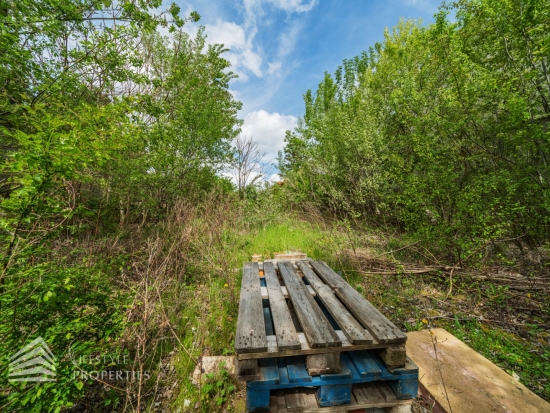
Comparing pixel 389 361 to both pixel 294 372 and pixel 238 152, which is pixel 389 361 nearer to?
pixel 294 372

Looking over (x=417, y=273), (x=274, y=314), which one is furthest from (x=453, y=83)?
(x=274, y=314)

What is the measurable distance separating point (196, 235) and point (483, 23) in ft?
27.7

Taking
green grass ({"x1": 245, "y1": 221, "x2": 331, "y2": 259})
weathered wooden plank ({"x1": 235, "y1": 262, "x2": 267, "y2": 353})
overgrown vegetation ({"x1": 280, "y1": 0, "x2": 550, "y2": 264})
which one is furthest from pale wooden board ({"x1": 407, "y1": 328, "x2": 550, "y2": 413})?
green grass ({"x1": 245, "y1": 221, "x2": 331, "y2": 259})

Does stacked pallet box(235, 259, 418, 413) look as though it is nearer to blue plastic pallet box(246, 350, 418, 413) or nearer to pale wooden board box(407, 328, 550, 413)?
blue plastic pallet box(246, 350, 418, 413)

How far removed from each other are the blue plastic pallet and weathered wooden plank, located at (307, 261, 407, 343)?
19 cm

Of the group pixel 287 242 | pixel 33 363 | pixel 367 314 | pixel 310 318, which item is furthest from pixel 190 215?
pixel 367 314

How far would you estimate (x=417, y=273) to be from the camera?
3900 millimetres

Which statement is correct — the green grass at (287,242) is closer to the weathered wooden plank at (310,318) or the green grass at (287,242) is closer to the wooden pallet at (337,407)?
the weathered wooden plank at (310,318)

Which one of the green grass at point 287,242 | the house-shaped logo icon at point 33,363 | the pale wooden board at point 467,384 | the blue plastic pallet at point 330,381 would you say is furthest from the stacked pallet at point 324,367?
the green grass at point 287,242

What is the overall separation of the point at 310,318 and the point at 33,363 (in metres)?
1.76

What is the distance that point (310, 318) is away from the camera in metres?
1.56

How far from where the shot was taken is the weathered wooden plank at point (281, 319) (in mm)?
1287

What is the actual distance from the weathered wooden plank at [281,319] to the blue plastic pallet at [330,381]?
172mm

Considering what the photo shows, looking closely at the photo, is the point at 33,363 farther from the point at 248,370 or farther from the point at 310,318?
the point at 310,318
